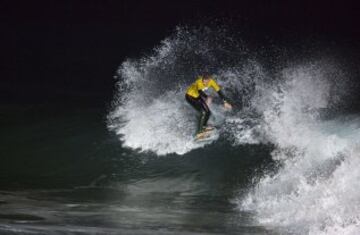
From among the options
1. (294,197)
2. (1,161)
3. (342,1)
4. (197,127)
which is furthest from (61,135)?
(342,1)

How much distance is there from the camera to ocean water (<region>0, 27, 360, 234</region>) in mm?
8094

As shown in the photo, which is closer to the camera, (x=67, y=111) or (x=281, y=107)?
(x=281, y=107)

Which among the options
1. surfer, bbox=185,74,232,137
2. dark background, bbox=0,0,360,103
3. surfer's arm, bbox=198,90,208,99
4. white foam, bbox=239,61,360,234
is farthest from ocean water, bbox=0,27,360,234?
dark background, bbox=0,0,360,103

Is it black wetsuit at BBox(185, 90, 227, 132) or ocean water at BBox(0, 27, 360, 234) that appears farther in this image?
black wetsuit at BBox(185, 90, 227, 132)

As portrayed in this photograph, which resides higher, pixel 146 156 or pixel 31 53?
pixel 31 53

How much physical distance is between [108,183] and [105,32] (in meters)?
12.1

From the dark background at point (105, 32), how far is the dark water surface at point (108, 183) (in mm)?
4269

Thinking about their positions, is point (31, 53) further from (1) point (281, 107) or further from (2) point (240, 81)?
(1) point (281, 107)

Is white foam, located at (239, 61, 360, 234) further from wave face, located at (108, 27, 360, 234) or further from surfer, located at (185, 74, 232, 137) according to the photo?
surfer, located at (185, 74, 232, 137)

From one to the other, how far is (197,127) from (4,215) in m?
4.94

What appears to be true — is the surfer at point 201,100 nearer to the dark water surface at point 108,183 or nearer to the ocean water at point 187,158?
the ocean water at point 187,158

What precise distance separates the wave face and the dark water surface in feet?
1.18

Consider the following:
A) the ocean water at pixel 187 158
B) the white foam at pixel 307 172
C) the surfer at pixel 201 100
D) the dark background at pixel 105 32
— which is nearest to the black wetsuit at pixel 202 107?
the surfer at pixel 201 100

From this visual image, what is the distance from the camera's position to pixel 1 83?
20.2 meters
